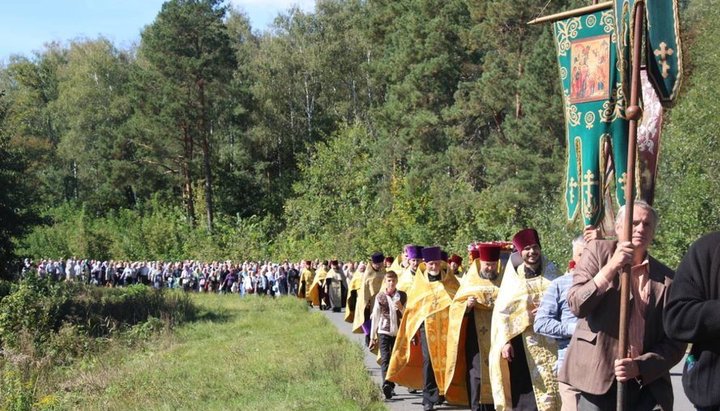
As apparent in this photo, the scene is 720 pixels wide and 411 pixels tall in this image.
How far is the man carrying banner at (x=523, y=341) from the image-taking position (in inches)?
367

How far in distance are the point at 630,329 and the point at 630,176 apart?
102 centimetres

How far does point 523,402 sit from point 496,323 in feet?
2.60

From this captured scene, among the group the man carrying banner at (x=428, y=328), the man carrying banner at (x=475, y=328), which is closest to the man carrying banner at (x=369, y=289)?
the man carrying banner at (x=428, y=328)

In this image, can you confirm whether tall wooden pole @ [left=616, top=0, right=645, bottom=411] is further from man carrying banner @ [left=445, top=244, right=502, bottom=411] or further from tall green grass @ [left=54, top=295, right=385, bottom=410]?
tall green grass @ [left=54, top=295, right=385, bottom=410]

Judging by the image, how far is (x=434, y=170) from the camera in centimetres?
4881

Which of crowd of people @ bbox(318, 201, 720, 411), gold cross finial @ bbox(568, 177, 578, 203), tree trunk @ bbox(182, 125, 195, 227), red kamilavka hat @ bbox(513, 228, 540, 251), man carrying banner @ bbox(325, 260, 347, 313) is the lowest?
man carrying banner @ bbox(325, 260, 347, 313)

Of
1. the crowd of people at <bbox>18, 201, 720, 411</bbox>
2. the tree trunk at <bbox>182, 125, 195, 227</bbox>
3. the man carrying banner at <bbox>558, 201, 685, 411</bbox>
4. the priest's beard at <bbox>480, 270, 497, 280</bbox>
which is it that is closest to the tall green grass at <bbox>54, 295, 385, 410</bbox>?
the crowd of people at <bbox>18, 201, 720, 411</bbox>

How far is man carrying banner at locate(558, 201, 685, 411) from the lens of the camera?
564 cm

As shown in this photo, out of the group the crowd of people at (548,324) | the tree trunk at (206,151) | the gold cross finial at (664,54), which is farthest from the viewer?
the tree trunk at (206,151)

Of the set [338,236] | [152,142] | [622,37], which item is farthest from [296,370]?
[152,142]

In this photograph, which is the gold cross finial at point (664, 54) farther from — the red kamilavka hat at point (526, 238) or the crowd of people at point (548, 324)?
the red kamilavka hat at point (526, 238)

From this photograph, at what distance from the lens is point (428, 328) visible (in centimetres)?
1227

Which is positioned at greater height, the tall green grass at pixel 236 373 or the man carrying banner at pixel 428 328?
the man carrying banner at pixel 428 328

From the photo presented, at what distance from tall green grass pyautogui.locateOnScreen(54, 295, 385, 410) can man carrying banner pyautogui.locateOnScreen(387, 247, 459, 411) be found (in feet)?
1.99
